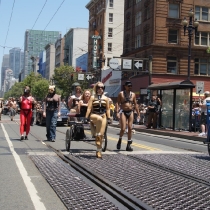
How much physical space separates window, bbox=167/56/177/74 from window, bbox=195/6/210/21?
558 centimetres

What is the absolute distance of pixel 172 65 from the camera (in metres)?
47.4

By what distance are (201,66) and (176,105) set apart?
25.4 m

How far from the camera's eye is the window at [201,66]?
4806cm

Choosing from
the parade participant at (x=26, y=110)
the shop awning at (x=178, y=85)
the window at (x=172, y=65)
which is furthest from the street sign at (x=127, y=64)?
the parade participant at (x=26, y=110)

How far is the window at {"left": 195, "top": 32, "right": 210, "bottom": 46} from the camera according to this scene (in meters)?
48.2

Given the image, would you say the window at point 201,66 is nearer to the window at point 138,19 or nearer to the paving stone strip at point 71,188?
the window at point 138,19

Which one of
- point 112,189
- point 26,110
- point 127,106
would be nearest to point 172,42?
point 26,110

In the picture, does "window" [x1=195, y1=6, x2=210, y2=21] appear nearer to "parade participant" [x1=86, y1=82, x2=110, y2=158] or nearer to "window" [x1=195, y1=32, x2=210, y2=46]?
"window" [x1=195, y1=32, x2=210, y2=46]

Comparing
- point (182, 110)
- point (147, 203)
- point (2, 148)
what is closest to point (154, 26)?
point (182, 110)

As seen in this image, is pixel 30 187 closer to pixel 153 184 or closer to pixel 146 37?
pixel 153 184

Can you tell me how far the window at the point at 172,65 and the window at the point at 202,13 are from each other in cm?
558

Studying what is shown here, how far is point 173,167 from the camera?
8.96 meters

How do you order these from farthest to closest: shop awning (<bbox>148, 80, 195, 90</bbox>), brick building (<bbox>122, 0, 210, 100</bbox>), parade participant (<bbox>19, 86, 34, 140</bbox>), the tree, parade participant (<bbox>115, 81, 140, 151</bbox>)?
the tree → brick building (<bbox>122, 0, 210, 100</bbox>) → shop awning (<bbox>148, 80, 195, 90</bbox>) → parade participant (<bbox>19, 86, 34, 140</bbox>) → parade participant (<bbox>115, 81, 140, 151</bbox>)

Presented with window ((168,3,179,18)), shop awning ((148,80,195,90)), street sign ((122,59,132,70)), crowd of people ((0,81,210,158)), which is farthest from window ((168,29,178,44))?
crowd of people ((0,81,210,158))
